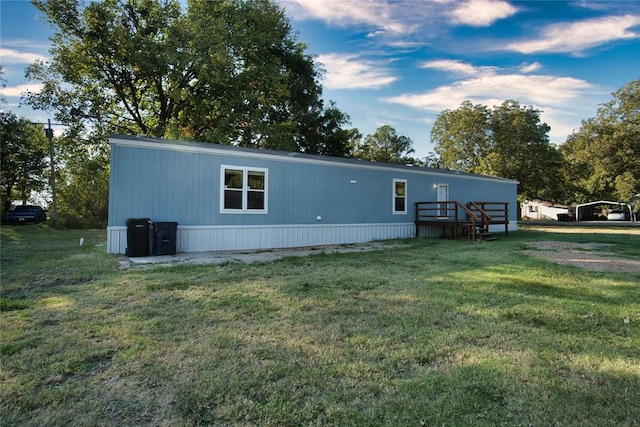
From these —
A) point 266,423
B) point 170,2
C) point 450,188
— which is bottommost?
point 266,423

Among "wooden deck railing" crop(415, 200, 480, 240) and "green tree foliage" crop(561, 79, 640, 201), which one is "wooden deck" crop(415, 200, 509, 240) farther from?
"green tree foliage" crop(561, 79, 640, 201)

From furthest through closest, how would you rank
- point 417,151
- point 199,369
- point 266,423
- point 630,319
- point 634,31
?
1. point 417,151
2. point 634,31
3. point 630,319
4. point 199,369
5. point 266,423

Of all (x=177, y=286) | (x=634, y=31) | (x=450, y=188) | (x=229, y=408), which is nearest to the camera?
(x=229, y=408)

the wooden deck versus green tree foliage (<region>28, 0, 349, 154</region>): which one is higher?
green tree foliage (<region>28, 0, 349, 154</region>)

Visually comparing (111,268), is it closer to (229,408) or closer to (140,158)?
(140,158)

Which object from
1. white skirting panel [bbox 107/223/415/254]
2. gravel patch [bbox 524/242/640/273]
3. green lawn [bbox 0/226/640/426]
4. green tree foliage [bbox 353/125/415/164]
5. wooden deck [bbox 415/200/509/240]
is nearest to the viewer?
green lawn [bbox 0/226/640/426]

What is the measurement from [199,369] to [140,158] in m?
6.83

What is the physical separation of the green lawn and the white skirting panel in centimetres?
328

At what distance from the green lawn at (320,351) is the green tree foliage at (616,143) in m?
24.3

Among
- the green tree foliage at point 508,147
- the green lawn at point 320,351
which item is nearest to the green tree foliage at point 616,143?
the green tree foliage at point 508,147

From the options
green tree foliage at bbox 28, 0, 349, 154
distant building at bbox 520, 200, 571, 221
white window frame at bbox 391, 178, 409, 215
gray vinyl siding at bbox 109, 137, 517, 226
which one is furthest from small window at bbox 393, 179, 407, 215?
distant building at bbox 520, 200, 571, 221

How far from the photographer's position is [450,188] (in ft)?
44.8

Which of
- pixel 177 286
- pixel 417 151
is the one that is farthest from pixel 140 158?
pixel 417 151

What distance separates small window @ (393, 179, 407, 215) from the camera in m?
12.1
